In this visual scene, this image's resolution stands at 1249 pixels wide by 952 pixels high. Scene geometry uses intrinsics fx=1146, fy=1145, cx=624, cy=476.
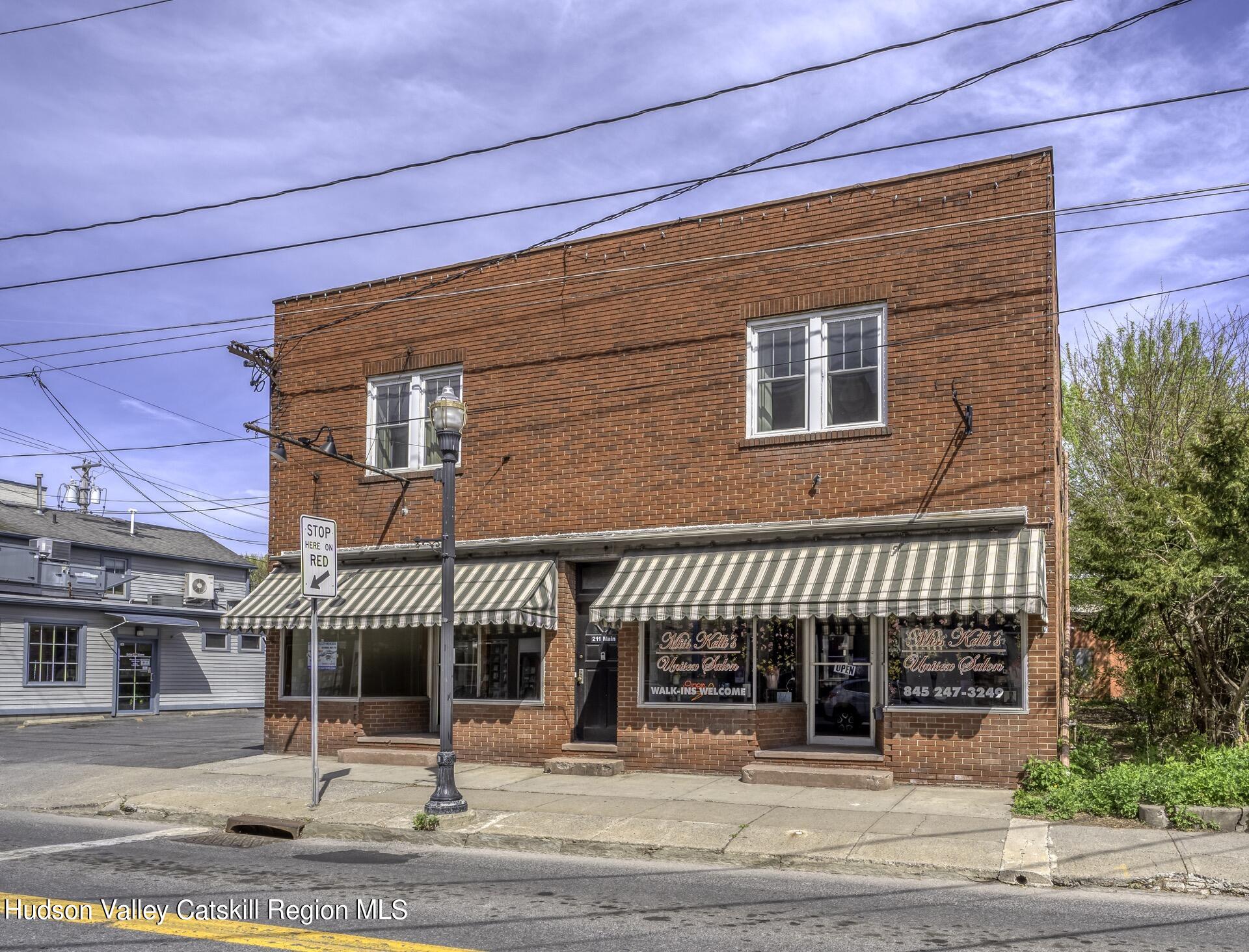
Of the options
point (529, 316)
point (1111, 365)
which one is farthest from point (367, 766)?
point (1111, 365)

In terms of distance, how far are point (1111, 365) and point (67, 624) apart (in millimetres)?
28164

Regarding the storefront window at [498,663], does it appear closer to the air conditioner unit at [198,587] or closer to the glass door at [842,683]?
the glass door at [842,683]

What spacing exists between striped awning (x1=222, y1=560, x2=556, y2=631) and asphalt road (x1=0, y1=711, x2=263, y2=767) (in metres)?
2.53

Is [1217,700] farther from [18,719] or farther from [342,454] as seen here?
[18,719]

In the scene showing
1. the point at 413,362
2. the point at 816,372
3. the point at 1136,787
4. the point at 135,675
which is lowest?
the point at 135,675

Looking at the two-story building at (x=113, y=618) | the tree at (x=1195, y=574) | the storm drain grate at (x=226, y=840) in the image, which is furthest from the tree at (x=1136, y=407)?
the two-story building at (x=113, y=618)

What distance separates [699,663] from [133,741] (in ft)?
43.1

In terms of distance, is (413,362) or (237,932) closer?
(237,932)

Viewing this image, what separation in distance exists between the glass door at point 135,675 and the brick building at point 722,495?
732 inches

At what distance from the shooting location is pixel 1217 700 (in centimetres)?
1439

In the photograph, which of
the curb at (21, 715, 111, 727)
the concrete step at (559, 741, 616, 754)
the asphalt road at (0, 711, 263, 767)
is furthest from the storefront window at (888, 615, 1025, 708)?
the curb at (21, 715, 111, 727)

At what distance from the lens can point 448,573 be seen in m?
12.4

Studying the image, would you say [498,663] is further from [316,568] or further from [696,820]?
[696,820]

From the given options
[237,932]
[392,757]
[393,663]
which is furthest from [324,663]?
[237,932]
